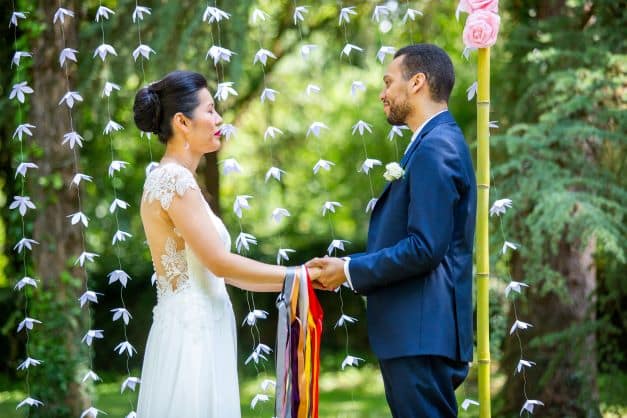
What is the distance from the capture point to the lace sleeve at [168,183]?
339 cm

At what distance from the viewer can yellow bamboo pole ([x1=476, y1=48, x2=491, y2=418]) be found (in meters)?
3.49

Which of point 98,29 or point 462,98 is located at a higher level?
point 462,98

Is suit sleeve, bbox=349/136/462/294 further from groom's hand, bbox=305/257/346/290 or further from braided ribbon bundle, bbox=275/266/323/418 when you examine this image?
braided ribbon bundle, bbox=275/266/323/418

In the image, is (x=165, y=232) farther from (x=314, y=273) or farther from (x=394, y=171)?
(x=394, y=171)

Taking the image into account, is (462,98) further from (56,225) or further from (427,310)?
(427,310)

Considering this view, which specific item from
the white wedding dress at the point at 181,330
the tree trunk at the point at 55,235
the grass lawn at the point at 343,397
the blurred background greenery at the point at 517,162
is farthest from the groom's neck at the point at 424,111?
the tree trunk at the point at 55,235

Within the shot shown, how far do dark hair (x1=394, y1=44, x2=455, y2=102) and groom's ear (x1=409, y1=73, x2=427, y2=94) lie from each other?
0.01 m

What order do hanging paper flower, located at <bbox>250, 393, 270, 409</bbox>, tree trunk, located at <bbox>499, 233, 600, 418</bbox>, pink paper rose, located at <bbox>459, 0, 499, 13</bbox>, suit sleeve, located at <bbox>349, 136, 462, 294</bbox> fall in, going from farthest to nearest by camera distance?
1. tree trunk, located at <bbox>499, 233, 600, 418</bbox>
2. hanging paper flower, located at <bbox>250, 393, 270, 409</bbox>
3. pink paper rose, located at <bbox>459, 0, 499, 13</bbox>
4. suit sleeve, located at <bbox>349, 136, 462, 294</bbox>

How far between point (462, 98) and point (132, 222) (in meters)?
4.32

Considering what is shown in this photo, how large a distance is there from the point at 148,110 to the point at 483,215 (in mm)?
1368

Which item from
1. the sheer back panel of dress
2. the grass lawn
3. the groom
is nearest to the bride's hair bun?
the sheer back panel of dress

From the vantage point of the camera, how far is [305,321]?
3.60 meters

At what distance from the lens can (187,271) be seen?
3490mm

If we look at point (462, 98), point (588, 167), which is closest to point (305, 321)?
point (588, 167)
